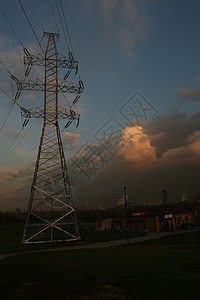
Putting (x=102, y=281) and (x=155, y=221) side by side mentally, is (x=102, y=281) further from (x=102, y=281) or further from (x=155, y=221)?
(x=155, y=221)

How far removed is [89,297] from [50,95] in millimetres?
24946

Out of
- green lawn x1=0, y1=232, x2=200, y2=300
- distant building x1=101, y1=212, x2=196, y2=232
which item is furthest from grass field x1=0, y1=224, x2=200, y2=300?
distant building x1=101, y1=212, x2=196, y2=232

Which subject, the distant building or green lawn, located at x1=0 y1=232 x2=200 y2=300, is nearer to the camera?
green lawn, located at x1=0 y1=232 x2=200 y2=300

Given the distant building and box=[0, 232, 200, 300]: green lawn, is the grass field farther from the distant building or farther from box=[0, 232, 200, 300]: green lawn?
the distant building

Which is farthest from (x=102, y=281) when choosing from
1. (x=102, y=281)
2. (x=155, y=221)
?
(x=155, y=221)

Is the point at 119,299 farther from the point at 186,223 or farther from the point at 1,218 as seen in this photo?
the point at 1,218

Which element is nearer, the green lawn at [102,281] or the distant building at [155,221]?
the green lawn at [102,281]

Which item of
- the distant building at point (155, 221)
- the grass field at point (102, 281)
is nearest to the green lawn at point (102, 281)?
the grass field at point (102, 281)

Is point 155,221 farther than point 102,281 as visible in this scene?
Yes

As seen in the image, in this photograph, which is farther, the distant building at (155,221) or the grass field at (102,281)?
the distant building at (155,221)

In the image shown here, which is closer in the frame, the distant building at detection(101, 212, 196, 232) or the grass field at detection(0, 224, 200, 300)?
the grass field at detection(0, 224, 200, 300)

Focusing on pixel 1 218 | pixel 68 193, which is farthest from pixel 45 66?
pixel 1 218

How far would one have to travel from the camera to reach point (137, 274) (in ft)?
34.2

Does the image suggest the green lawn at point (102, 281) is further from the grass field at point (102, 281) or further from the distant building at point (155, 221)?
Answer: the distant building at point (155, 221)
